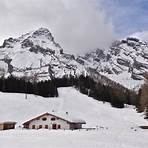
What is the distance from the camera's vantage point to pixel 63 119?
343 ft

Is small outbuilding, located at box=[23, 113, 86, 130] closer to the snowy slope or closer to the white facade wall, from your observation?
the white facade wall

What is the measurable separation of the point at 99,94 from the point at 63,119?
77.6 meters

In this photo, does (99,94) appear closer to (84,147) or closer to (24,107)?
(24,107)

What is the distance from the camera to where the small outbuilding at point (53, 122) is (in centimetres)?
10431

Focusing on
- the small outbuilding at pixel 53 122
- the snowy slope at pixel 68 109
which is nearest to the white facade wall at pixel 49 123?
the small outbuilding at pixel 53 122

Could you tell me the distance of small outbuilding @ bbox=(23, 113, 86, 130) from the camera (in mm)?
104312

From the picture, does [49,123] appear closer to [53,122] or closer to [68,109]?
[53,122]

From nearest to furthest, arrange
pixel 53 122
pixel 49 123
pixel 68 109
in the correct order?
1. pixel 53 122
2. pixel 49 123
3. pixel 68 109

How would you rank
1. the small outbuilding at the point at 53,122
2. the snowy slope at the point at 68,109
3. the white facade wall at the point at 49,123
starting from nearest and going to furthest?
the small outbuilding at the point at 53,122
the white facade wall at the point at 49,123
the snowy slope at the point at 68,109

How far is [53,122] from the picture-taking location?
10700 cm

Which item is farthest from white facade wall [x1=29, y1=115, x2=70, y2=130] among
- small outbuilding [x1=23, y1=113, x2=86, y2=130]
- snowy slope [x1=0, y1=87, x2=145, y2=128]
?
snowy slope [x1=0, y1=87, x2=145, y2=128]

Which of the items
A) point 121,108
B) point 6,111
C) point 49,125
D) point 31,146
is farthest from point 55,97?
point 31,146

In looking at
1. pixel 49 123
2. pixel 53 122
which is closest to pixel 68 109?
pixel 49 123

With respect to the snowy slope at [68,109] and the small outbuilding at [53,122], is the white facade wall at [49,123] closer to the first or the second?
the small outbuilding at [53,122]
